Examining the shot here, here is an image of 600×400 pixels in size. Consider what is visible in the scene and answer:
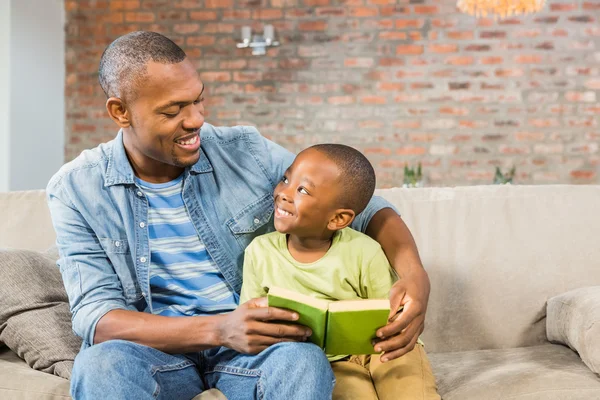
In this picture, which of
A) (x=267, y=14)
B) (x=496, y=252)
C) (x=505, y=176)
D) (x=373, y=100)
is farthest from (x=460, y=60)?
(x=496, y=252)

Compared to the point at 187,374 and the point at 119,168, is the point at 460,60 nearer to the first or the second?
the point at 119,168

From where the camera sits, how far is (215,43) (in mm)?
5512

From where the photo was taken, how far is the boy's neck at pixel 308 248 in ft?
5.73

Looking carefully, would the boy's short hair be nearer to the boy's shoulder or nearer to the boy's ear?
the boy's ear

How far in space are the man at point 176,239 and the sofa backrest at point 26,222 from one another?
0.54 m

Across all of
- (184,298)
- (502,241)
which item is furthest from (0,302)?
(502,241)

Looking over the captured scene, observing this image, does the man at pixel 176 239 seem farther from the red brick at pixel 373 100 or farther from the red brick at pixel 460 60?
the red brick at pixel 460 60

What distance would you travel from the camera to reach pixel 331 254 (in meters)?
1.73

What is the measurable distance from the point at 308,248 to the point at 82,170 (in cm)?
58

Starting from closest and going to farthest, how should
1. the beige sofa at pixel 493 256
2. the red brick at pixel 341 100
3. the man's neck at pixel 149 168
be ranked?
the man's neck at pixel 149 168 → the beige sofa at pixel 493 256 → the red brick at pixel 341 100

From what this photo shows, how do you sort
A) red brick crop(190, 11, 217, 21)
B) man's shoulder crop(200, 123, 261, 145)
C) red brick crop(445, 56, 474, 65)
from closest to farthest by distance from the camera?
man's shoulder crop(200, 123, 261, 145) → red brick crop(445, 56, 474, 65) → red brick crop(190, 11, 217, 21)

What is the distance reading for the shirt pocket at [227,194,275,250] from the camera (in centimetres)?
186

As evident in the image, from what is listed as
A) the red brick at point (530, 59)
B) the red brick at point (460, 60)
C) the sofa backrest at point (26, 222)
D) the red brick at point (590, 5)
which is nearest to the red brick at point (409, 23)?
the red brick at point (460, 60)

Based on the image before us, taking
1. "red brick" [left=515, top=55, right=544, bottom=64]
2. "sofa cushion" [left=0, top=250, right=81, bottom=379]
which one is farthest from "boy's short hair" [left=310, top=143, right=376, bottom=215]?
"red brick" [left=515, top=55, right=544, bottom=64]
